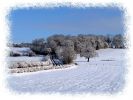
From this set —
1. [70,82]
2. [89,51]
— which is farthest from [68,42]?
[89,51]

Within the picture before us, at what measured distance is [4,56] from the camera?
3668 millimetres

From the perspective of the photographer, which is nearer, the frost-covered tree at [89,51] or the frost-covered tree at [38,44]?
the frost-covered tree at [38,44]

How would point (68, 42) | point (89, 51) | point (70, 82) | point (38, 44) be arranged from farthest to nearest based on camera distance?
1. point (89, 51)
2. point (68, 42)
3. point (38, 44)
4. point (70, 82)

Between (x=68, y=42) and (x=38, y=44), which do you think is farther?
(x=68, y=42)

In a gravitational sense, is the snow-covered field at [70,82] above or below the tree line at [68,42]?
below

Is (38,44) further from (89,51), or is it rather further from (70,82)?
(89,51)

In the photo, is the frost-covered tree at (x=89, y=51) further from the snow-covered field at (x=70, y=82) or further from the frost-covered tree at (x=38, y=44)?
the snow-covered field at (x=70, y=82)

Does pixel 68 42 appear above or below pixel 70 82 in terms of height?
above

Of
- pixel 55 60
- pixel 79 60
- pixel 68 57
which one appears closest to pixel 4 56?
pixel 55 60

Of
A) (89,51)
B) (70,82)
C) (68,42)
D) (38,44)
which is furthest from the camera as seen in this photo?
(89,51)

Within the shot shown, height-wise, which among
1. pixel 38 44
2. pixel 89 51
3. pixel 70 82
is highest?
pixel 38 44

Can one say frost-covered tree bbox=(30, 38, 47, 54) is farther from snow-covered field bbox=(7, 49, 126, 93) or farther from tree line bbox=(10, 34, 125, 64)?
snow-covered field bbox=(7, 49, 126, 93)

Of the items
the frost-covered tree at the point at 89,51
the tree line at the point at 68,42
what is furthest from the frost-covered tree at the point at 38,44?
the frost-covered tree at the point at 89,51

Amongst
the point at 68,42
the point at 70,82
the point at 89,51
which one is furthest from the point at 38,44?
the point at 89,51
